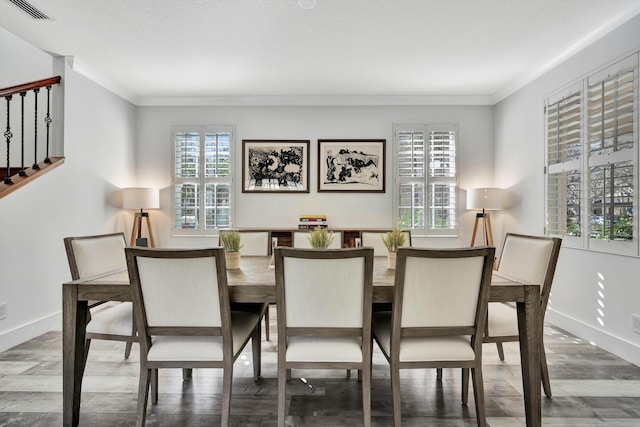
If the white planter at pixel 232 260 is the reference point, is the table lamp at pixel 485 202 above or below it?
above

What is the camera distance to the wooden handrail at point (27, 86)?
289 centimetres

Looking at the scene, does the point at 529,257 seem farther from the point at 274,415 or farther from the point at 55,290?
the point at 55,290

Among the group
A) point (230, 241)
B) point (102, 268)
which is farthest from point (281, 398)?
point (102, 268)

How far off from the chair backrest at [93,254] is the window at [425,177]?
338 centimetres

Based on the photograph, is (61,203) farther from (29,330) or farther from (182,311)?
(182,311)

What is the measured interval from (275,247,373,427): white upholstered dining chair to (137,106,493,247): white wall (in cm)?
323

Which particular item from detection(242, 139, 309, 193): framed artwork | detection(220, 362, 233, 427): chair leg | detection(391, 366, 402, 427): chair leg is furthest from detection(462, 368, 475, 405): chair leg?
detection(242, 139, 309, 193): framed artwork

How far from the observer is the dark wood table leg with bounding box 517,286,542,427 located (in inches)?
67.6

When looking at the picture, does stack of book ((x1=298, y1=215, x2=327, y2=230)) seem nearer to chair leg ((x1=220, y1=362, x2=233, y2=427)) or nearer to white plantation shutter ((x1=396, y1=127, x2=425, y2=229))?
white plantation shutter ((x1=396, y1=127, x2=425, y2=229))

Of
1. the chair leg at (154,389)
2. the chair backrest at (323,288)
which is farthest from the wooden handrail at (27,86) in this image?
the chair backrest at (323,288)

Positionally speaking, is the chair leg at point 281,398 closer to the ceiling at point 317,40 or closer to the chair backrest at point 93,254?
the chair backrest at point 93,254

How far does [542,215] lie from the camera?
3.79 m

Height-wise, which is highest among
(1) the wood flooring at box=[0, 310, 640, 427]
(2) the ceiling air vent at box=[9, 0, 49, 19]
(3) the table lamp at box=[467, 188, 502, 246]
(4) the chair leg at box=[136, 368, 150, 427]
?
(2) the ceiling air vent at box=[9, 0, 49, 19]

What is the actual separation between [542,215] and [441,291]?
9.18 ft
